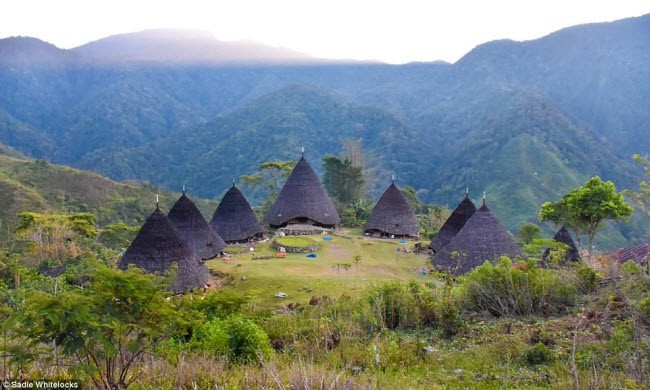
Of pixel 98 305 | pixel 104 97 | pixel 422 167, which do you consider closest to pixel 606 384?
pixel 98 305

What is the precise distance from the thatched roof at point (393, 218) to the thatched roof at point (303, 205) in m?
2.41

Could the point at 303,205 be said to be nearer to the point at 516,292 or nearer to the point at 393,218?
the point at 393,218

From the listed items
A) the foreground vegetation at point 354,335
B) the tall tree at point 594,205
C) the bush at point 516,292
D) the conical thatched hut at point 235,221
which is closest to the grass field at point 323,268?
the conical thatched hut at point 235,221

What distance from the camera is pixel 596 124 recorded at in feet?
278

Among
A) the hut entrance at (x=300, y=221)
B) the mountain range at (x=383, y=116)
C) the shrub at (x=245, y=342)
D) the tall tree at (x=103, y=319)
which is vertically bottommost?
the shrub at (x=245, y=342)

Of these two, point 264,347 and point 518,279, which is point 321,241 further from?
point 264,347

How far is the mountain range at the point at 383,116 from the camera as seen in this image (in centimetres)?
6119

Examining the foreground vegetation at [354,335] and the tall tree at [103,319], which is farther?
the foreground vegetation at [354,335]

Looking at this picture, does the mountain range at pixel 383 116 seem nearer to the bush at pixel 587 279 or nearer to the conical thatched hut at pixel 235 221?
the conical thatched hut at pixel 235 221

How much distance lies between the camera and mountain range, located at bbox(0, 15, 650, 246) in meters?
61.2

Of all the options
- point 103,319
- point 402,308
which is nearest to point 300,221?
point 402,308

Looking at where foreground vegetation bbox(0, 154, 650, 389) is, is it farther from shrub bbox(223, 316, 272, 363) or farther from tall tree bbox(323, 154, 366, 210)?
tall tree bbox(323, 154, 366, 210)

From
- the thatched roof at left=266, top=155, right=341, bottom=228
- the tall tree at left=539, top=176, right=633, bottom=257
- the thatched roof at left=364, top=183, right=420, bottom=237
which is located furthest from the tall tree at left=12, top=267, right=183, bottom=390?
the thatched roof at left=266, top=155, right=341, bottom=228

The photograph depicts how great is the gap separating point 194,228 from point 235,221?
370cm
